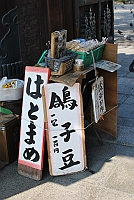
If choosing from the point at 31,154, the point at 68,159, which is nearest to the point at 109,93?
the point at 68,159

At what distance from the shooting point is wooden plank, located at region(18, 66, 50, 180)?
379 centimetres

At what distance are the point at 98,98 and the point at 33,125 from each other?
1036 millimetres

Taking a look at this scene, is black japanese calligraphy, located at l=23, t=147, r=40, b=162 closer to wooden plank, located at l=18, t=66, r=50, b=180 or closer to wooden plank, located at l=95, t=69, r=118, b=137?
wooden plank, located at l=18, t=66, r=50, b=180

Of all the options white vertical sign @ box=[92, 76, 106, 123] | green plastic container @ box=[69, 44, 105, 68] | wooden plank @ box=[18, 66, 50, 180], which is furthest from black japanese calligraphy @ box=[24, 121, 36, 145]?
green plastic container @ box=[69, 44, 105, 68]

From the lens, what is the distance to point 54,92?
3717 millimetres

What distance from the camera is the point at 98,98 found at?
4344 mm

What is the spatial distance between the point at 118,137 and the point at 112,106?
0.54 m

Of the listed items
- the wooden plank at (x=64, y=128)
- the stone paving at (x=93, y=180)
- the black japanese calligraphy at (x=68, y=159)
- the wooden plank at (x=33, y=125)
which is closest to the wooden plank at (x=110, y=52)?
the wooden plank at (x=64, y=128)

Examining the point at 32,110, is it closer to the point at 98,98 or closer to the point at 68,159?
the point at 68,159

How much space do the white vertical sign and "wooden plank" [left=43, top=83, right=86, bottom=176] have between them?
1.31 ft

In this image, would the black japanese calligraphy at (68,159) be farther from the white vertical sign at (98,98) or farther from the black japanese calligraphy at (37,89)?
the black japanese calligraphy at (37,89)

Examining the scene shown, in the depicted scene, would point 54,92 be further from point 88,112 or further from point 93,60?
point 88,112

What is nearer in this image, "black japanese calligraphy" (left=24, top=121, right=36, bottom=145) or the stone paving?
the stone paving

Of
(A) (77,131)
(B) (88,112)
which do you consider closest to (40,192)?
(A) (77,131)
